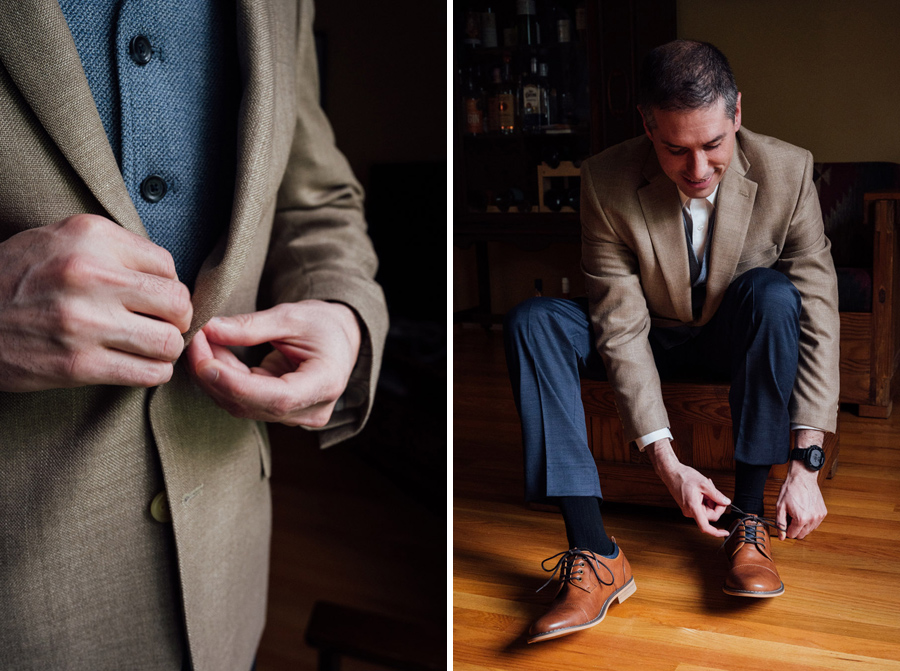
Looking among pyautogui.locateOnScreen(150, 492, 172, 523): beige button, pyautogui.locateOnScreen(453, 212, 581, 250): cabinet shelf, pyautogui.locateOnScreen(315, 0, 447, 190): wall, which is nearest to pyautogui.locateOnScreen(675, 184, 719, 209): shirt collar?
pyautogui.locateOnScreen(453, 212, 581, 250): cabinet shelf

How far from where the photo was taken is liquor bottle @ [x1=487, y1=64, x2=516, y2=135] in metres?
0.79

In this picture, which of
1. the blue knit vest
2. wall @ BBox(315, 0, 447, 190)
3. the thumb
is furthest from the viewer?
wall @ BBox(315, 0, 447, 190)

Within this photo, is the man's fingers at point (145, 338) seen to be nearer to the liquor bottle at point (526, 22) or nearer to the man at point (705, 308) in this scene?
the man at point (705, 308)

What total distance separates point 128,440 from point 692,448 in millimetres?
523

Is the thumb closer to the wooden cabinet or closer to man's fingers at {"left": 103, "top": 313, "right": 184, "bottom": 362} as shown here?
the wooden cabinet

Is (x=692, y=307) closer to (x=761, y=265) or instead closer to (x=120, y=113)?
(x=761, y=265)

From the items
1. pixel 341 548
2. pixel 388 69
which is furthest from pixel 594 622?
pixel 388 69

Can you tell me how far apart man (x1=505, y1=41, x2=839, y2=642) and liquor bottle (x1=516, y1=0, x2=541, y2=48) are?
17cm

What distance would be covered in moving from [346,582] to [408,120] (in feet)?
5.77

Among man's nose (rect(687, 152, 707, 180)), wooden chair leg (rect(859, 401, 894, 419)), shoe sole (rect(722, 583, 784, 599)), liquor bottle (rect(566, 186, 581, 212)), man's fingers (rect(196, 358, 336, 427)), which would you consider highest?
man's nose (rect(687, 152, 707, 180))

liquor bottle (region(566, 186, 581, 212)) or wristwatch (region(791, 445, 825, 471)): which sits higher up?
liquor bottle (region(566, 186, 581, 212))

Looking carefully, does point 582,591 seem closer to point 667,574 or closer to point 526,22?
point 667,574

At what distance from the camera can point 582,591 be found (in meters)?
0.64

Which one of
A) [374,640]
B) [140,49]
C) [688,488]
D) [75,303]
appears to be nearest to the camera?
[75,303]
